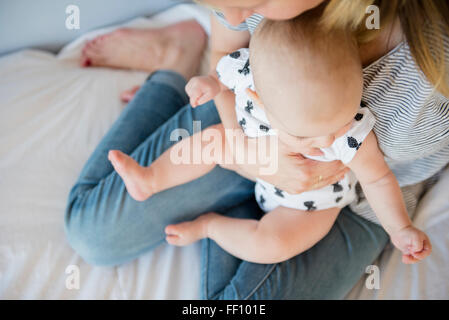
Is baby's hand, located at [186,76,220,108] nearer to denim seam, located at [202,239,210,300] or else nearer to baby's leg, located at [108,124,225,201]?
baby's leg, located at [108,124,225,201]

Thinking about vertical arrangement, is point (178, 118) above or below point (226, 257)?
above

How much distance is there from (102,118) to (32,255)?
40 centimetres

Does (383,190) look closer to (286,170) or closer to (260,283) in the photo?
(286,170)

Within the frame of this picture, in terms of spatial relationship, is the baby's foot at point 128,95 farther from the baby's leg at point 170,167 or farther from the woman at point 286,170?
the baby's leg at point 170,167

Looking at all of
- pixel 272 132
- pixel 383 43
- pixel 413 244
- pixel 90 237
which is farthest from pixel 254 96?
pixel 90 237

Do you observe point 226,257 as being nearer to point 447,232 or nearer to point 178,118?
point 178,118

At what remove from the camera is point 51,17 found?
1.13 metres

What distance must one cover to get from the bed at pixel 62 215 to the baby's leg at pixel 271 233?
105mm

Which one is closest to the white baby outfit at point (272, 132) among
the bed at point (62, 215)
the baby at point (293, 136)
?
the baby at point (293, 136)

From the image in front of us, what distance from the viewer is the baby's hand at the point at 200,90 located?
0.65 metres

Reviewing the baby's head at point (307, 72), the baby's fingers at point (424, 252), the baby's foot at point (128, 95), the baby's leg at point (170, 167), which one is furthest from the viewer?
the baby's foot at point (128, 95)
